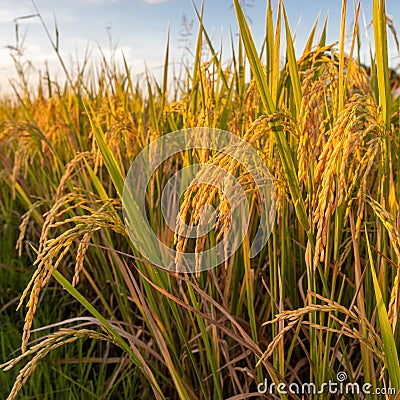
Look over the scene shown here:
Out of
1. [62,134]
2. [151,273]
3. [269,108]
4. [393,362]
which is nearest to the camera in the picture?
[393,362]

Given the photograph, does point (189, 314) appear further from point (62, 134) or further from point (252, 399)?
point (62, 134)

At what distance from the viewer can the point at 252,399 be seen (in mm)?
1434

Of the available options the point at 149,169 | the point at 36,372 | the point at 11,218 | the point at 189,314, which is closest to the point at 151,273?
the point at 189,314

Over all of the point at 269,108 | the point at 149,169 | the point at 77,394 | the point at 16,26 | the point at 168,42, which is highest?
the point at 16,26

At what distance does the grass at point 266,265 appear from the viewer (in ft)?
2.98

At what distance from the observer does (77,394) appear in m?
1.54

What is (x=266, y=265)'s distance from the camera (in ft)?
4.66

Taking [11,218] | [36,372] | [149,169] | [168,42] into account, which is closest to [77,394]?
[36,372]

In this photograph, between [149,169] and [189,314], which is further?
[149,169]

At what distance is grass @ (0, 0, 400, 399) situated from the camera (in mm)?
909

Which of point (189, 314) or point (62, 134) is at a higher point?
point (62, 134)

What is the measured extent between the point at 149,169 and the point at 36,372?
0.75 meters

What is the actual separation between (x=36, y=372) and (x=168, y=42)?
1.12 metres

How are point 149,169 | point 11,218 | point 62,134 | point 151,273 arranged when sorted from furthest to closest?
point 11,218, point 62,134, point 149,169, point 151,273
